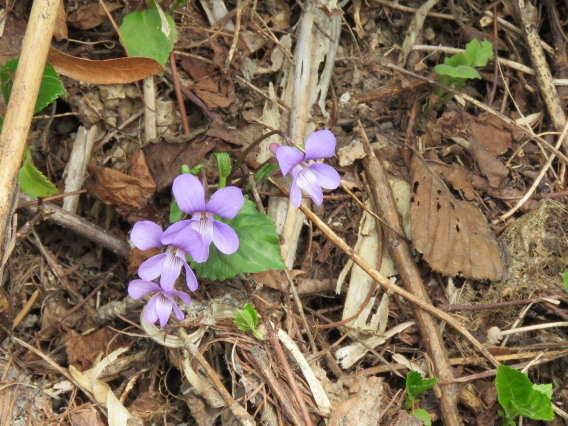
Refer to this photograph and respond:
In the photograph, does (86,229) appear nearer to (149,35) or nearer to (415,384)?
(149,35)

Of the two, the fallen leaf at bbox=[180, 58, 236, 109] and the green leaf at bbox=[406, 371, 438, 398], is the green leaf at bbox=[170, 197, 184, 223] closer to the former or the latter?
the fallen leaf at bbox=[180, 58, 236, 109]

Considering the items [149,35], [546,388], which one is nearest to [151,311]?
[149,35]

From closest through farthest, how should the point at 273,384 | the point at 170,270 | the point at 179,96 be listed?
the point at 170,270, the point at 273,384, the point at 179,96

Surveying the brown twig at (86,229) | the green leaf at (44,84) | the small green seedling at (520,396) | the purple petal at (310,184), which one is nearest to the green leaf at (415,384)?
the small green seedling at (520,396)

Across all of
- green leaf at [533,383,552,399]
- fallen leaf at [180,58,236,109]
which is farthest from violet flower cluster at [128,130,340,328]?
green leaf at [533,383,552,399]

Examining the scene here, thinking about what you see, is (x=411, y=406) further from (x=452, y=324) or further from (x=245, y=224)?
(x=245, y=224)
